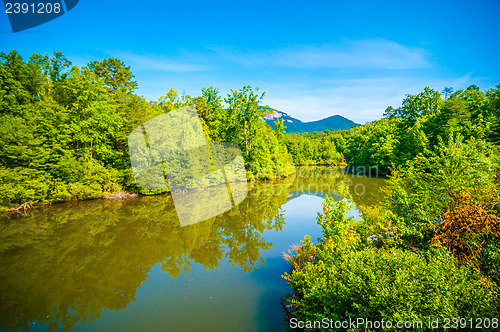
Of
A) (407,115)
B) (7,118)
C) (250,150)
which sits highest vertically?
(407,115)

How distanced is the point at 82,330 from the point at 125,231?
7.77m

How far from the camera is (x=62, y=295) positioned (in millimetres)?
7246

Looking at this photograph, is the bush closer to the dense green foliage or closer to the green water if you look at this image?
the green water

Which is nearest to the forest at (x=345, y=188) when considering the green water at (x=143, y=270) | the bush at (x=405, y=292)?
the bush at (x=405, y=292)

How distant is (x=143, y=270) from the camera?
29.0 ft

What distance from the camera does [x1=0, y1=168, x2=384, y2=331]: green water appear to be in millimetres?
6203

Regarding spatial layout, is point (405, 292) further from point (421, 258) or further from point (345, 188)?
point (345, 188)

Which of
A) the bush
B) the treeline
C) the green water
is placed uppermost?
the treeline

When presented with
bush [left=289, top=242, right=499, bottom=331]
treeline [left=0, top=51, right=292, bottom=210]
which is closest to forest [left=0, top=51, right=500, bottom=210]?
treeline [left=0, top=51, right=292, bottom=210]

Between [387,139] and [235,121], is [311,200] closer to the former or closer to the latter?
[235,121]

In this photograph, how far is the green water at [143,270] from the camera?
6203 millimetres

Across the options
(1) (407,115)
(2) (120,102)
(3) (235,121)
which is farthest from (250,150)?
(1) (407,115)

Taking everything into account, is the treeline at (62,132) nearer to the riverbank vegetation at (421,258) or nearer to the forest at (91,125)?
the forest at (91,125)

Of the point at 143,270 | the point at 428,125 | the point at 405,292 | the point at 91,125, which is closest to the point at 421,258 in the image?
the point at 405,292
